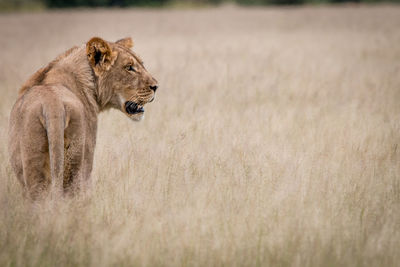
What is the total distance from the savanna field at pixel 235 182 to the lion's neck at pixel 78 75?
84 centimetres

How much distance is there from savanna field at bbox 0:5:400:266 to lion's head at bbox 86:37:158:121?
710 millimetres

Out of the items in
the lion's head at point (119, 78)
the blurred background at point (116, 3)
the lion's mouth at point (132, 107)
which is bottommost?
the blurred background at point (116, 3)

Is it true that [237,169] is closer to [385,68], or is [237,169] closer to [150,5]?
[385,68]

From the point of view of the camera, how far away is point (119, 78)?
4.76m

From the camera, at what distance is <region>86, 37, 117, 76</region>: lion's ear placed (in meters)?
4.43

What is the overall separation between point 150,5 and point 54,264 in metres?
50.4

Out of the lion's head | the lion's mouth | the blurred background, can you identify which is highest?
the lion's head

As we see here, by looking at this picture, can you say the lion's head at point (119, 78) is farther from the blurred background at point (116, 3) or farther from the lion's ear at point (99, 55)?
the blurred background at point (116, 3)

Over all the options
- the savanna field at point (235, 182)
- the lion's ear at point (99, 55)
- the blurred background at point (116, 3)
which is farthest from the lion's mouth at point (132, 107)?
the blurred background at point (116, 3)

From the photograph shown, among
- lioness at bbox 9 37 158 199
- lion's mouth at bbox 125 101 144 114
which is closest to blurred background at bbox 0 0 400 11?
lion's mouth at bbox 125 101 144 114

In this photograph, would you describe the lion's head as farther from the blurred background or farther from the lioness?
the blurred background

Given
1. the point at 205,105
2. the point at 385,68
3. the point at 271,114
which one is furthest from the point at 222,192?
the point at 385,68

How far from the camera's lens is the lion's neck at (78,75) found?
14.2 ft

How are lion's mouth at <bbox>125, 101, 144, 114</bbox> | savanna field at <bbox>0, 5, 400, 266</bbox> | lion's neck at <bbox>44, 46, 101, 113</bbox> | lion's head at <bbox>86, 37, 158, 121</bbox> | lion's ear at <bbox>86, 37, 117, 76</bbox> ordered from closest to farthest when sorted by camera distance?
1. savanna field at <bbox>0, 5, 400, 266</bbox>
2. lion's neck at <bbox>44, 46, 101, 113</bbox>
3. lion's ear at <bbox>86, 37, 117, 76</bbox>
4. lion's head at <bbox>86, 37, 158, 121</bbox>
5. lion's mouth at <bbox>125, 101, 144, 114</bbox>
